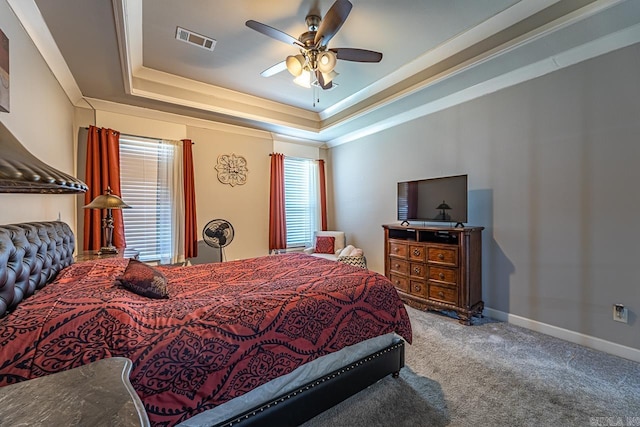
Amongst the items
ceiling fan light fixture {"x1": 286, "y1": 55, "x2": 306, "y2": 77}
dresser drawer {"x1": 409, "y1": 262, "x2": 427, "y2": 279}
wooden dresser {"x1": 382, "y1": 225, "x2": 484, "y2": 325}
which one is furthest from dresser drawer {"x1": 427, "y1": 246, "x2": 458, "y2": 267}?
ceiling fan light fixture {"x1": 286, "y1": 55, "x2": 306, "y2": 77}

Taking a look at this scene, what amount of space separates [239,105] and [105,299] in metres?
3.30

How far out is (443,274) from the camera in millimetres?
3010

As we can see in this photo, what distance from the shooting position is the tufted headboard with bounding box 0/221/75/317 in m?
1.15

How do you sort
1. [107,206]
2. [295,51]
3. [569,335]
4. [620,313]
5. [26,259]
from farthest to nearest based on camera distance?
[295,51] → [107,206] → [569,335] → [620,313] → [26,259]

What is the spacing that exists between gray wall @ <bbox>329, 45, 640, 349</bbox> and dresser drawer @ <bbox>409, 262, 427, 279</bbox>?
681 millimetres

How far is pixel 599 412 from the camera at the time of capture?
5.32 feet

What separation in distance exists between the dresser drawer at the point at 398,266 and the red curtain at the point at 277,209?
6.25ft

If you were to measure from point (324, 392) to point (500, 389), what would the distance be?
1.27 meters

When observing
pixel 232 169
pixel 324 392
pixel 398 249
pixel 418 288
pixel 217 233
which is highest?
pixel 232 169

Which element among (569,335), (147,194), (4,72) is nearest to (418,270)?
(569,335)

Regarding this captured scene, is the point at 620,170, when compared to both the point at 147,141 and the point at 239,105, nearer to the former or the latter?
the point at 239,105

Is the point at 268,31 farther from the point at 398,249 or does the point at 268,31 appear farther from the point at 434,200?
the point at 398,249

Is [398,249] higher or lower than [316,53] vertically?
lower

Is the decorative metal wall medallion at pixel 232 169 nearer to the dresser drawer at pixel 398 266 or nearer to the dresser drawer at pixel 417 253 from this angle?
the dresser drawer at pixel 398 266
